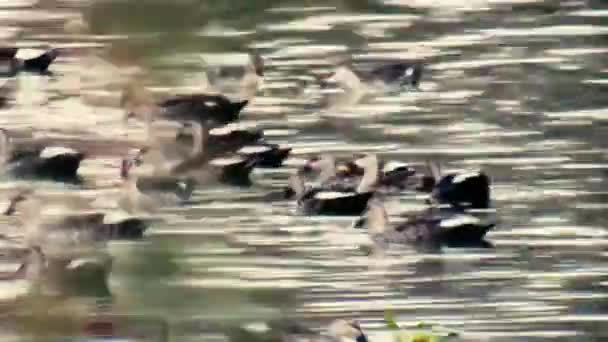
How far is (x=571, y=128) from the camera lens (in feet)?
27.2

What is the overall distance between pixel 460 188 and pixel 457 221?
29cm

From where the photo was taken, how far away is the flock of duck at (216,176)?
115 centimetres

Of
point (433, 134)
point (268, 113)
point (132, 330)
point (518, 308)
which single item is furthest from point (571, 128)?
point (132, 330)

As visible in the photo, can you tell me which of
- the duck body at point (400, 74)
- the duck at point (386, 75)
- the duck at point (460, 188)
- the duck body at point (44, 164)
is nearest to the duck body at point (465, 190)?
the duck at point (460, 188)

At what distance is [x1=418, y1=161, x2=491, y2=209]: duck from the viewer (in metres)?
7.19

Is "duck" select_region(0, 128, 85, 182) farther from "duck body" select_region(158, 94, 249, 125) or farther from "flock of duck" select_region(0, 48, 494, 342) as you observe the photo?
"duck body" select_region(158, 94, 249, 125)

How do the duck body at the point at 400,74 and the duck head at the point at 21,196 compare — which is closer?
the duck head at the point at 21,196

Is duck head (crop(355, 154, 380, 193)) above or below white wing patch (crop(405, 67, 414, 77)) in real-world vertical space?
below

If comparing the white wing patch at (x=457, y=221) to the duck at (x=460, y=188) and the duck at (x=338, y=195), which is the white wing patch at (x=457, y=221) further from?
the duck at (x=338, y=195)

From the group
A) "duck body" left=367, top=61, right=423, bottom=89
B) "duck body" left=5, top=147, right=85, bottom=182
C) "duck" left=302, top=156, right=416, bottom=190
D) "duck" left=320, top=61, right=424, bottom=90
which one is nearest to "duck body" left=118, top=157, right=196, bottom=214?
"duck body" left=5, top=147, right=85, bottom=182

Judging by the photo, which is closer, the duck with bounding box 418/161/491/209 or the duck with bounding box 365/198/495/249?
the duck with bounding box 365/198/495/249

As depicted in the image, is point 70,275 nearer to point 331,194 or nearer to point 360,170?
point 331,194

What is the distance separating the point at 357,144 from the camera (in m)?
8.39

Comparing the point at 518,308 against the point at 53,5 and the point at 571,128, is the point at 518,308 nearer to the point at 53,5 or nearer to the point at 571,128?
the point at 571,128
